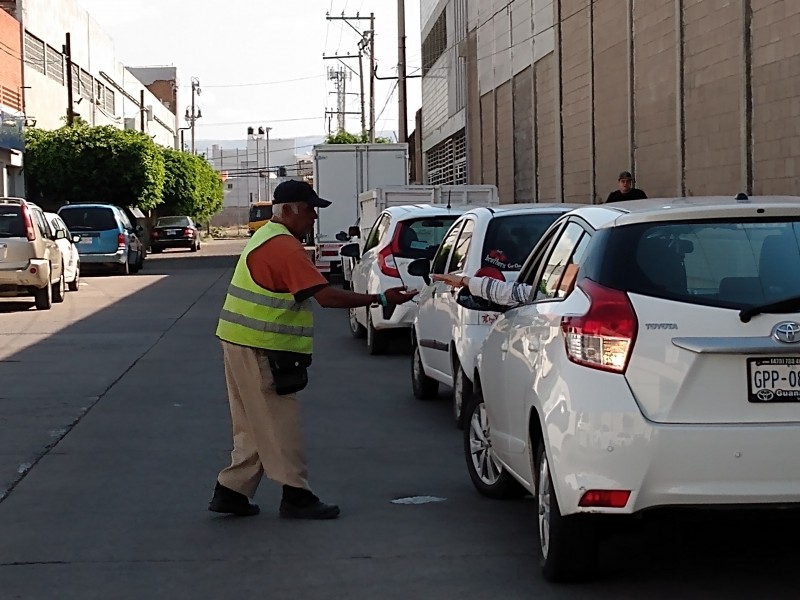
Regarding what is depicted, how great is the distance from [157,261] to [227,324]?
137 ft

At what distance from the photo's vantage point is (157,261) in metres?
48.6

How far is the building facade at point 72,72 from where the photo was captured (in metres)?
50.3

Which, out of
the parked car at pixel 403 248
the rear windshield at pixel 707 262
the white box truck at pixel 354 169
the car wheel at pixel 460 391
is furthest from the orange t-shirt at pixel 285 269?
the white box truck at pixel 354 169

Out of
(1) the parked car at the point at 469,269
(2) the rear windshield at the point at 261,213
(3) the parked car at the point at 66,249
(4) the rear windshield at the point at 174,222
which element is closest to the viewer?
(1) the parked car at the point at 469,269

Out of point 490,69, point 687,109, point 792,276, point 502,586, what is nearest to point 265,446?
point 502,586

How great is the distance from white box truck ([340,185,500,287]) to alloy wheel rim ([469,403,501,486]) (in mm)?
12936

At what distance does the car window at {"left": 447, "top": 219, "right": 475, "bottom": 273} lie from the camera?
10.9m

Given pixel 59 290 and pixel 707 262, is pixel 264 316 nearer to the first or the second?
pixel 707 262

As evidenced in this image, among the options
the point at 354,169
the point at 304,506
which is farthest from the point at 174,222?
the point at 304,506

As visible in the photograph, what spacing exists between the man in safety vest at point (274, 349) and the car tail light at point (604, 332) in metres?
2.05

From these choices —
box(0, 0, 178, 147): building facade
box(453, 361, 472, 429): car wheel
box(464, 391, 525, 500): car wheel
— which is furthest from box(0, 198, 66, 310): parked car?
box(0, 0, 178, 147): building facade

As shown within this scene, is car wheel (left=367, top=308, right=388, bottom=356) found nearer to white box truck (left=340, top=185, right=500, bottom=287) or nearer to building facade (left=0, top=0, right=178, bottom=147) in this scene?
white box truck (left=340, top=185, right=500, bottom=287)

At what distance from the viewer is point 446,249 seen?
39.1 feet

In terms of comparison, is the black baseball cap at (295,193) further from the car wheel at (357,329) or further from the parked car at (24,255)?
the parked car at (24,255)
